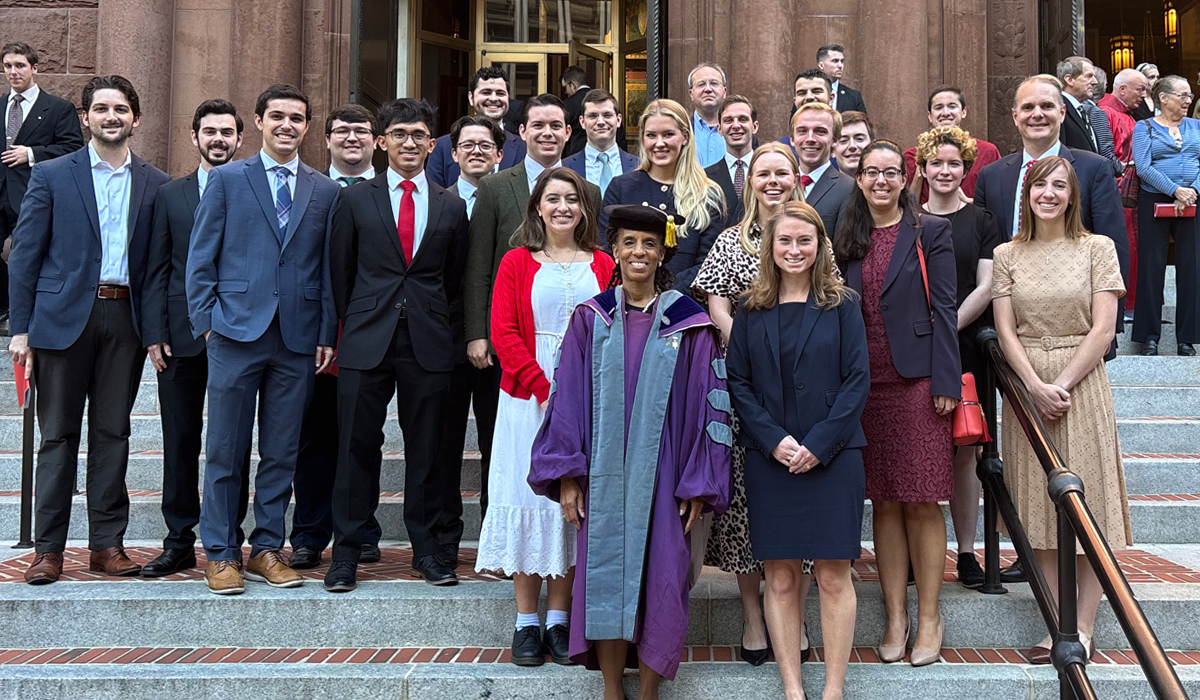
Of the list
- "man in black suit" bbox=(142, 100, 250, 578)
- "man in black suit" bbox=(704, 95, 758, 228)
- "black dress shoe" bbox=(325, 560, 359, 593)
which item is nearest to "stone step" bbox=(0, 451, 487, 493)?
"man in black suit" bbox=(142, 100, 250, 578)

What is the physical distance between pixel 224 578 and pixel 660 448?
216 centimetres

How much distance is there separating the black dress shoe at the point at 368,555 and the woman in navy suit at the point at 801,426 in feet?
7.17

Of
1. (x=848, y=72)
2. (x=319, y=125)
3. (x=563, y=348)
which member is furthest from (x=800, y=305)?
(x=319, y=125)

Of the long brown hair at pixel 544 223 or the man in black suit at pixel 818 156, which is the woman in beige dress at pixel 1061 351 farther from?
the long brown hair at pixel 544 223

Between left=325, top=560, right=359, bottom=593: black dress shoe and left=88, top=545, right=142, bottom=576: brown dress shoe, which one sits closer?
left=325, top=560, right=359, bottom=593: black dress shoe

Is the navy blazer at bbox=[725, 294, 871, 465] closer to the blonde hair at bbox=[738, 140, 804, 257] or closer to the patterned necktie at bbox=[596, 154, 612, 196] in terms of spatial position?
the blonde hair at bbox=[738, 140, 804, 257]

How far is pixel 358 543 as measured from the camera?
500cm

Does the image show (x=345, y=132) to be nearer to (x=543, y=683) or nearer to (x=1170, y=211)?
(x=543, y=683)

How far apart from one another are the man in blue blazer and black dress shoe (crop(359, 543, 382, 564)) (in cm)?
47

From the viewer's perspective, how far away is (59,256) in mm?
5262

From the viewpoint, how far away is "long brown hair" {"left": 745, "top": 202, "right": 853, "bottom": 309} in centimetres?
422

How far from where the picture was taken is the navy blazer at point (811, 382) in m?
4.09

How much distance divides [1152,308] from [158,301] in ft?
23.2

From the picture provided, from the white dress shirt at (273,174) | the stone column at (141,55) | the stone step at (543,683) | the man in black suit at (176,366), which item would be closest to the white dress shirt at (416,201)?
the white dress shirt at (273,174)
